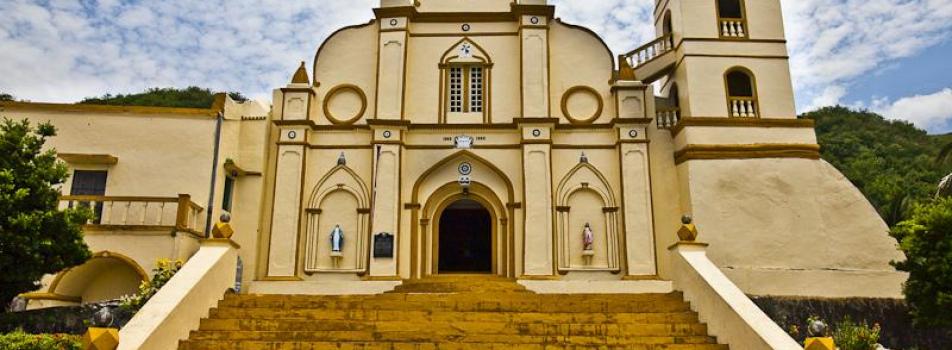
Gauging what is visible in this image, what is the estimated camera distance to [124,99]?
3316cm

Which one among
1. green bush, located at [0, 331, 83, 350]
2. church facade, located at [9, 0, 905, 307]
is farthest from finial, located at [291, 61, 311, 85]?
green bush, located at [0, 331, 83, 350]

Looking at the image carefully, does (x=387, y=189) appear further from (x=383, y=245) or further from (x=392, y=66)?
(x=392, y=66)

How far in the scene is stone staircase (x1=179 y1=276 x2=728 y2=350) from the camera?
30.6ft

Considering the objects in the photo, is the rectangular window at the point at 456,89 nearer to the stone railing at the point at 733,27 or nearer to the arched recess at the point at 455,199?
the arched recess at the point at 455,199

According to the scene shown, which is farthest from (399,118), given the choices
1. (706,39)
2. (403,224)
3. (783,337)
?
A: (783,337)

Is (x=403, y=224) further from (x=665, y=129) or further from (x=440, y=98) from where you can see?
(x=665, y=129)

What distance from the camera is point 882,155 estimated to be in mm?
35875

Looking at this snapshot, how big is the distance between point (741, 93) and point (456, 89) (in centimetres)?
694

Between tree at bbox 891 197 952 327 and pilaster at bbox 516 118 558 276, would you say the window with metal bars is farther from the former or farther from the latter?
tree at bbox 891 197 952 327

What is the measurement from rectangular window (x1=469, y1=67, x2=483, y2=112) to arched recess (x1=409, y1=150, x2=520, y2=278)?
4.38 ft

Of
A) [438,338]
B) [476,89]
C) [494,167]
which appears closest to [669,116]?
[494,167]

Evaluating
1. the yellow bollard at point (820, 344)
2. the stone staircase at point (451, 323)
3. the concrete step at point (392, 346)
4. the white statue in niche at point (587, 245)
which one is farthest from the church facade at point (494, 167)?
the yellow bollard at point (820, 344)

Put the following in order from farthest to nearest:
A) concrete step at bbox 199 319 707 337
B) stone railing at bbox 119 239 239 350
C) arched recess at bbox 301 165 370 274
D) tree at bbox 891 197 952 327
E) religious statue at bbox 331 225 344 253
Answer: arched recess at bbox 301 165 370 274 < religious statue at bbox 331 225 344 253 < tree at bbox 891 197 952 327 < concrete step at bbox 199 319 707 337 < stone railing at bbox 119 239 239 350

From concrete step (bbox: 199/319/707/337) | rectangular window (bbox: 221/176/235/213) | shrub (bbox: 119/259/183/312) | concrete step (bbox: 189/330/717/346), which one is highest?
rectangular window (bbox: 221/176/235/213)
